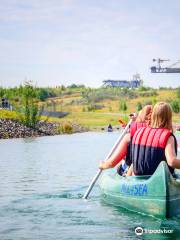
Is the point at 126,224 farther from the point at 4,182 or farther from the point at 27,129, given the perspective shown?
the point at 27,129

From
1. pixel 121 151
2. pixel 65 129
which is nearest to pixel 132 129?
pixel 121 151

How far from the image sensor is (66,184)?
16422mm

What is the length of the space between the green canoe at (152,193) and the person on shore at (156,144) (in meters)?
0.22

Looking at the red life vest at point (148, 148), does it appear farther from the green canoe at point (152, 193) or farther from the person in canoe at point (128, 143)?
the person in canoe at point (128, 143)

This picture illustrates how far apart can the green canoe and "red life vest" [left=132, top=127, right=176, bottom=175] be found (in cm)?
19

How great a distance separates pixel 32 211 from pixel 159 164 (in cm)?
306

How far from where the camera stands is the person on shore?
976 centimetres

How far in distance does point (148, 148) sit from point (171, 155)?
496 mm

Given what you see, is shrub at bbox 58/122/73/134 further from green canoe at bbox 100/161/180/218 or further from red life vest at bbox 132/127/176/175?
red life vest at bbox 132/127/176/175

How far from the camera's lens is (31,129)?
59281 millimetres

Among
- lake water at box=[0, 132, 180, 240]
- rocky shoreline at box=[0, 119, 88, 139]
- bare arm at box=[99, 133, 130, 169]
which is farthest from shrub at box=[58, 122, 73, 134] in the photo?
bare arm at box=[99, 133, 130, 169]

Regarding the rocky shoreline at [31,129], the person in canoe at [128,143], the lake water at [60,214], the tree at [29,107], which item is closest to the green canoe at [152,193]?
the lake water at [60,214]

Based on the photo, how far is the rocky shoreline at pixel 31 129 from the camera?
54531 mm

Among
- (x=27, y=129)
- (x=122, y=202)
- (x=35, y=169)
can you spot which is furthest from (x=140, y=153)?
(x=27, y=129)
